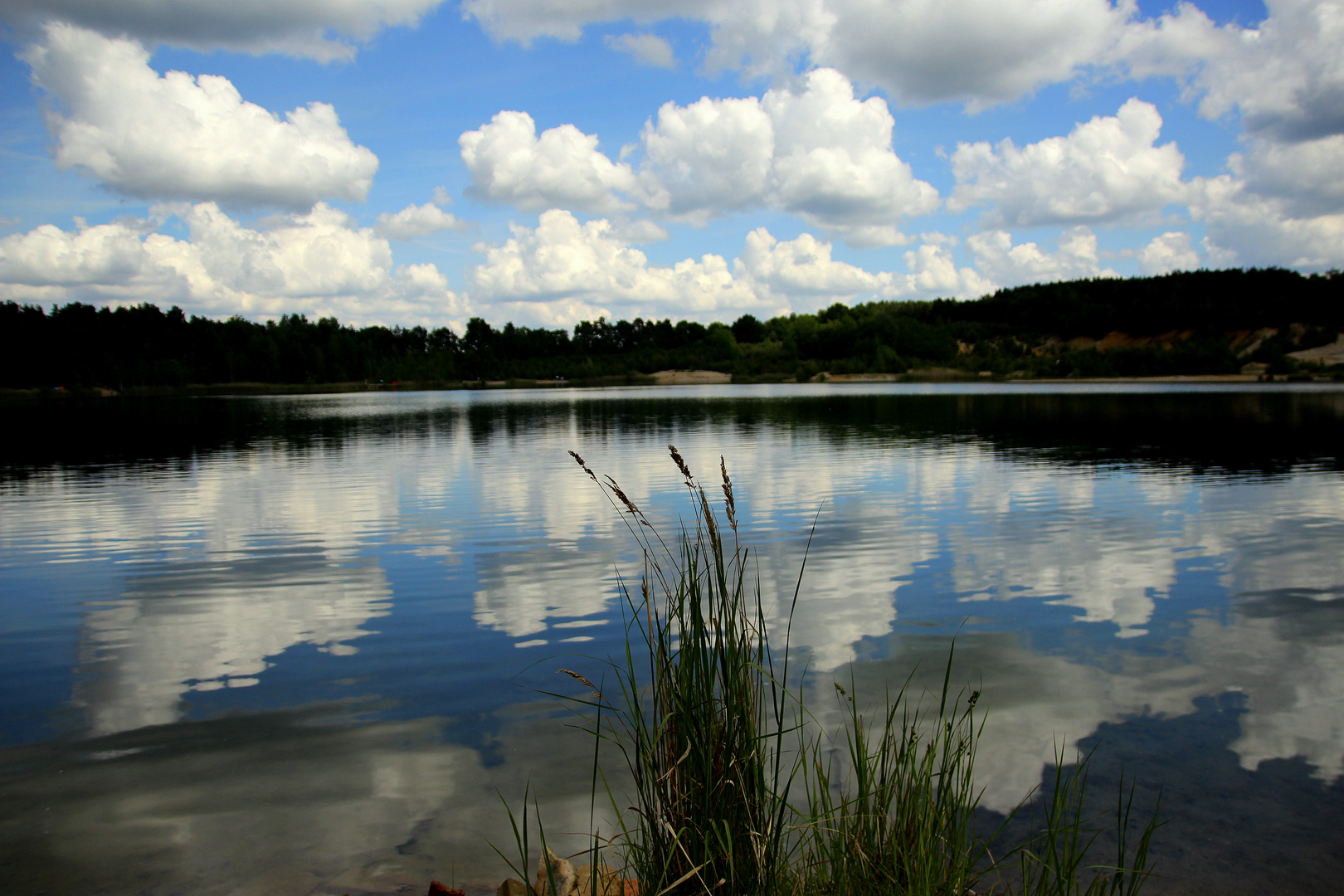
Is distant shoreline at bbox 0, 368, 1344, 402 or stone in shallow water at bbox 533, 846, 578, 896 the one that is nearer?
stone in shallow water at bbox 533, 846, 578, 896

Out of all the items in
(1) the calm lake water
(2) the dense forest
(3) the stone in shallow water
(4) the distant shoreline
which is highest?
(2) the dense forest

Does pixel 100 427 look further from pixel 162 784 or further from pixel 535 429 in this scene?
pixel 162 784

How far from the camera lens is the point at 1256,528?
455 inches

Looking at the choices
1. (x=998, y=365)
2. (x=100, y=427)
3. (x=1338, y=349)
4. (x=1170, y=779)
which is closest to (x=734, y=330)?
(x=998, y=365)

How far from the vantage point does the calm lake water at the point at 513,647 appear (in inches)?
163

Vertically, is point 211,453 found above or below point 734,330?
below

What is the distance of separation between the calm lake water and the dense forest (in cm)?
9253

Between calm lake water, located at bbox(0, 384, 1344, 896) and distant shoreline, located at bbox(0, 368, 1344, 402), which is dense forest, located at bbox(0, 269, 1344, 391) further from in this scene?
calm lake water, located at bbox(0, 384, 1344, 896)

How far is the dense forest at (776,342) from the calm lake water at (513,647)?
92.5 meters

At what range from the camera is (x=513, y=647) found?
6.95 metres

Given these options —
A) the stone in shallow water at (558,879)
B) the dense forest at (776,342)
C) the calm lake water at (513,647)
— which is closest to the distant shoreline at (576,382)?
the dense forest at (776,342)

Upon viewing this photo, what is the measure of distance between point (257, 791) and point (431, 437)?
26779mm

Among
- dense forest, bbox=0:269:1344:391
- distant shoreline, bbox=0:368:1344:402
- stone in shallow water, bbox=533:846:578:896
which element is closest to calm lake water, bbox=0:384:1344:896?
stone in shallow water, bbox=533:846:578:896

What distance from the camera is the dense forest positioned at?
96938 millimetres
